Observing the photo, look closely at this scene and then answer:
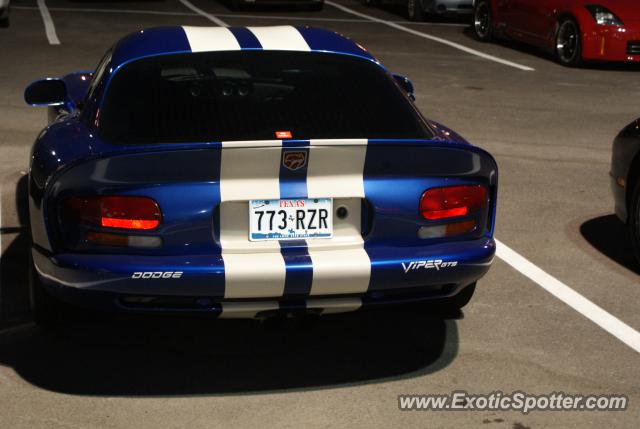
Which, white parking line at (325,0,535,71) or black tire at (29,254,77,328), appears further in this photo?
white parking line at (325,0,535,71)

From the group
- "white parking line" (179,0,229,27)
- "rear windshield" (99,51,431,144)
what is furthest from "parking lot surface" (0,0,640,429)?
"white parking line" (179,0,229,27)

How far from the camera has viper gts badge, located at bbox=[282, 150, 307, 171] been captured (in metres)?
4.71

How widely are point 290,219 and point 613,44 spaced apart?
11261 millimetres

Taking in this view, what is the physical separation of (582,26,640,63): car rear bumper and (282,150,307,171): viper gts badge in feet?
36.8

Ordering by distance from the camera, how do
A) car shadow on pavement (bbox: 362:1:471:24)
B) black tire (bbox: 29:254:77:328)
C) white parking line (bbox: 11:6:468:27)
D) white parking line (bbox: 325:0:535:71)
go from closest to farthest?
black tire (bbox: 29:254:77:328)
white parking line (bbox: 325:0:535:71)
white parking line (bbox: 11:6:468:27)
car shadow on pavement (bbox: 362:1:471:24)

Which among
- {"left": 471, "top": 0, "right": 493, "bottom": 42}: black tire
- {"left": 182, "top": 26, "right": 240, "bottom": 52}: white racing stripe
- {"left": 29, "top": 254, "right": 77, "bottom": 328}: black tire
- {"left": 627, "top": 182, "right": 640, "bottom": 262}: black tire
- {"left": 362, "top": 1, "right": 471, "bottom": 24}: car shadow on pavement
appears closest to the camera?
{"left": 29, "top": 254, "right": 77, "bottom": 328}: black tire

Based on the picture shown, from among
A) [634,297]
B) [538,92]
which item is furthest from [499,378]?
[538,92]

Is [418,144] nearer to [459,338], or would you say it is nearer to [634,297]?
[459,338]

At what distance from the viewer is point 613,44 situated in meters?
15.2

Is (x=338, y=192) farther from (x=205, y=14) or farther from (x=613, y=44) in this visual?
(x=205, y=14)

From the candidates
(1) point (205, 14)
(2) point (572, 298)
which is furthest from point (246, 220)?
(1) point (205, 14)

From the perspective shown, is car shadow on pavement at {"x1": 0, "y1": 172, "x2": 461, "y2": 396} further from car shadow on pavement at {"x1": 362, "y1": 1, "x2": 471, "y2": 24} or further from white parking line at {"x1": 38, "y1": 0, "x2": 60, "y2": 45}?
car shadow on pavement at {"x1": 362, "y1": 1, "x2": 471, "y2": 24}

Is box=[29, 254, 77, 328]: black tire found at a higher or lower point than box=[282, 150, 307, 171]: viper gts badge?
lower

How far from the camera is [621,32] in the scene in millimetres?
15125
